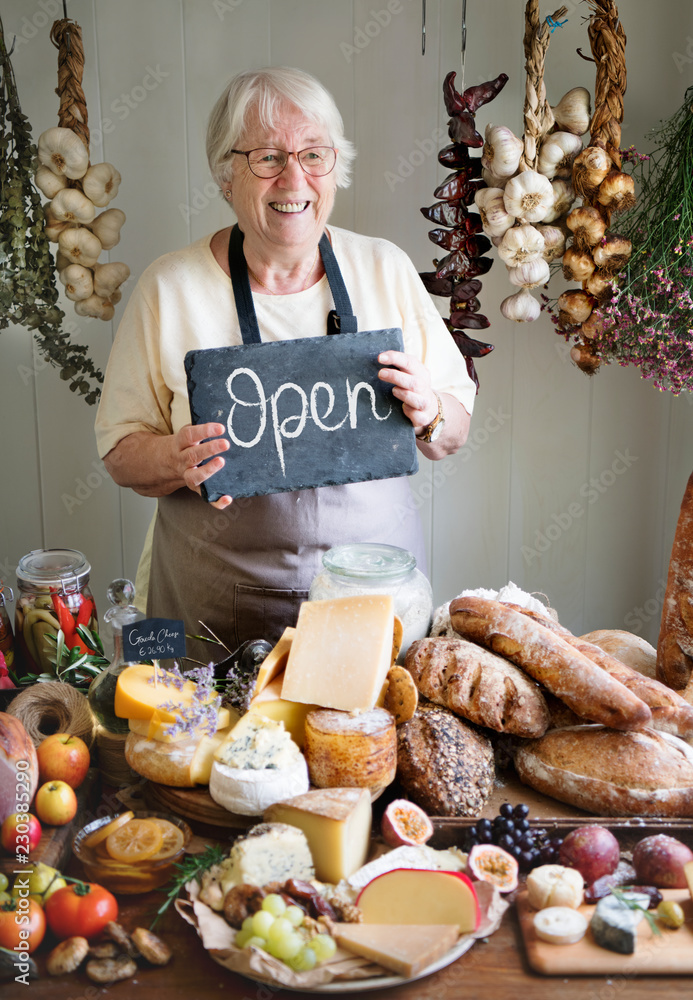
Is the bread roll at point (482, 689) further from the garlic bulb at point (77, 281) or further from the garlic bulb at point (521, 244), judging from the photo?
the garlic bulb at point (77, 281)

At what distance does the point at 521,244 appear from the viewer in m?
2.03

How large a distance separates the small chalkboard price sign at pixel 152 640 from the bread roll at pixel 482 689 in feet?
1.19

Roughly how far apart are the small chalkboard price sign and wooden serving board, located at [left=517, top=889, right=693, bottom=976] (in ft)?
2.02

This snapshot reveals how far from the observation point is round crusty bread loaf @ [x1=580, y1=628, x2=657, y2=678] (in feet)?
4.93

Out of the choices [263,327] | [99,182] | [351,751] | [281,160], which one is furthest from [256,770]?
[99,182]

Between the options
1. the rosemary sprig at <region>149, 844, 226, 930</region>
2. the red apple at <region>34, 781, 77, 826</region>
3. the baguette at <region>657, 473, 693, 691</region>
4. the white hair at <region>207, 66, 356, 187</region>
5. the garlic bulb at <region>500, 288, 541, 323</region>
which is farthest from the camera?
the garlic bulb at <region>500, 288, 541, 323</region>

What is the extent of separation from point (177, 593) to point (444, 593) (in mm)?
1052

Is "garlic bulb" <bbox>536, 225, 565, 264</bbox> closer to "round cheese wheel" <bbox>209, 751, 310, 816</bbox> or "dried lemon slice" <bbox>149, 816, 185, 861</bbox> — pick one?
"round cheese wheel" <bbox>209, 751, 310, 816</bbox>

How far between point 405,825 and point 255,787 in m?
0.20

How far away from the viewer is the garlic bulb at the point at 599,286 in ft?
6.71

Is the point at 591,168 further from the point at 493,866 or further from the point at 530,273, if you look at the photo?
the point at 493,866

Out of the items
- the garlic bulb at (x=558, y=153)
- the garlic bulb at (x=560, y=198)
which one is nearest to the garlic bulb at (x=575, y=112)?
the garlic bulb at (x=558, y=153)

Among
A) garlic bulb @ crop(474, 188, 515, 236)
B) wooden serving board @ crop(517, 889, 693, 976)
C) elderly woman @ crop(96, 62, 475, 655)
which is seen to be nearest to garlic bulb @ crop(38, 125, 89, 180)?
elderly woman @ crop(96, 62, 475, 655)

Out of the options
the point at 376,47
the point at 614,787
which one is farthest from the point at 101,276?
the point at 614,787
